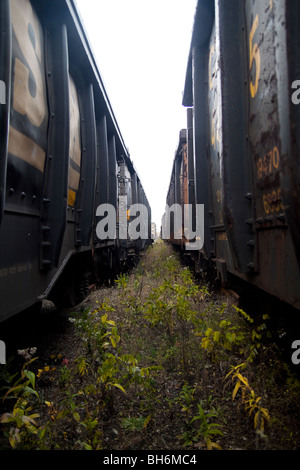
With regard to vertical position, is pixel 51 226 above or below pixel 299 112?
below

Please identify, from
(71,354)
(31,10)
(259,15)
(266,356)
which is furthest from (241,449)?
(31,10)

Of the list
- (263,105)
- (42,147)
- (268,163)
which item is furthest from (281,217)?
(42,147)

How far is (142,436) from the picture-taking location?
6.59ft

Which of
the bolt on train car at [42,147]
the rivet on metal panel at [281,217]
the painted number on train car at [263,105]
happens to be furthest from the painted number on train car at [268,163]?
the bolt on train car at [42,147]

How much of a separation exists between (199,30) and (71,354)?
4.02 m

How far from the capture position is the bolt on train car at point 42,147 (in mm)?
2160

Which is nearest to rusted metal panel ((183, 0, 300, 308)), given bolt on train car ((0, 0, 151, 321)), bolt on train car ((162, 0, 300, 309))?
bolt on train car ((162, 0, 300, 309))

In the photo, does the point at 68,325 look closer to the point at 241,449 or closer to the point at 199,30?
the point at 241,449

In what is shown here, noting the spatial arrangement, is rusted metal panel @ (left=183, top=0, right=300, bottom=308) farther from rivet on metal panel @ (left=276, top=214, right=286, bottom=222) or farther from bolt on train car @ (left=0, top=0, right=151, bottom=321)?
bolt on train car @ (left=0, top=0, right=151, bottom=321)

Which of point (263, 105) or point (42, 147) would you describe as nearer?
point (263, 105)

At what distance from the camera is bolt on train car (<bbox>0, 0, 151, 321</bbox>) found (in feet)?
7.09

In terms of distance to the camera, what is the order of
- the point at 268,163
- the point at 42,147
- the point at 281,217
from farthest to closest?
1. the point at 42,147
2. the point at 268,163
3. the point at 281,217

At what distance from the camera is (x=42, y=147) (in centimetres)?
281

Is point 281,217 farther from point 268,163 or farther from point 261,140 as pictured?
point 261,140
